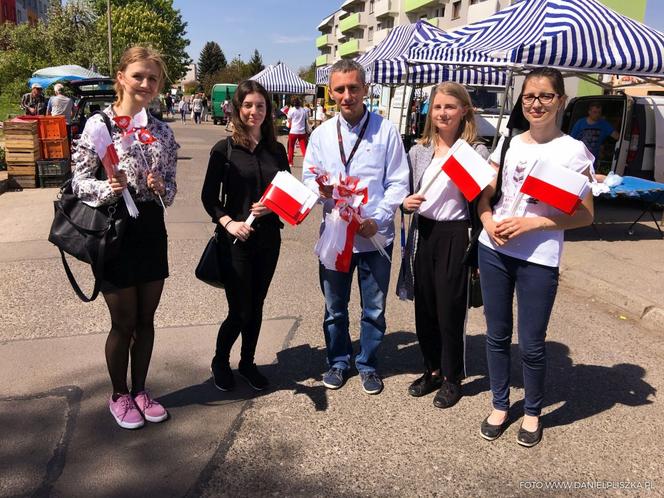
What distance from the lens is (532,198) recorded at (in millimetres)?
2773

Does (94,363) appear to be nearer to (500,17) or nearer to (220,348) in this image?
(220,348)

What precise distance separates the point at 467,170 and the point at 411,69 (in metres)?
11.2

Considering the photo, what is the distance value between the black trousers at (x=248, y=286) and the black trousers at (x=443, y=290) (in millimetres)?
905

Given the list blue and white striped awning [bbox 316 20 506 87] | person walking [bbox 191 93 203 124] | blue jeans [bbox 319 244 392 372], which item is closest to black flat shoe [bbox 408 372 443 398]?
blue jeans [bbox 319 244 392 372]

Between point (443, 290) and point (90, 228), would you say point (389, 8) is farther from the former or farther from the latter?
point (90, 228)

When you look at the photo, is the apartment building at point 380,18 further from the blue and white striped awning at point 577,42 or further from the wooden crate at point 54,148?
Answer: the wooden crate at point 54,148

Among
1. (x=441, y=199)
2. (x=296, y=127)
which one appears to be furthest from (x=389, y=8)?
(x=441, y=199)

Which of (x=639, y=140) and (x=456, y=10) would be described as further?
(x=456, y=10)

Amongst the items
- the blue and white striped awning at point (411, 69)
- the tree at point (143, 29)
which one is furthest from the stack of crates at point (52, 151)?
the tree at point (143, 29)

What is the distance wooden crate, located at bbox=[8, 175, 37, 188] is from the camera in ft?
35.4

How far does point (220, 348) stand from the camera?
11.5 feet

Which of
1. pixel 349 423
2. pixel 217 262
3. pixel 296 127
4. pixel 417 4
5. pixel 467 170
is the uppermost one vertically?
pixel 417 4

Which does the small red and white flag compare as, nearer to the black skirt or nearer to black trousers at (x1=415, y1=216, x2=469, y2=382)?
black trousers at (x1=415, y1=216, x2=469, y2=382)

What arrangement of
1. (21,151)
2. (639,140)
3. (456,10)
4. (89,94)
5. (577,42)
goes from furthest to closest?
(456,10)
(89,94)
(21,151)
(639,140)
(577,42)
